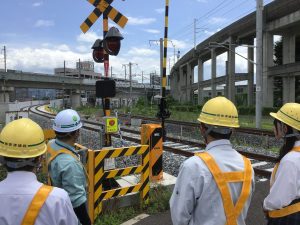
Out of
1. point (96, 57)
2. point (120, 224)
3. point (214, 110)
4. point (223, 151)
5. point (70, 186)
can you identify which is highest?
point (96, 57)

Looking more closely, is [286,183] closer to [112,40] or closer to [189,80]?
[112,40]

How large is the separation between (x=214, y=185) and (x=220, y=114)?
55cm

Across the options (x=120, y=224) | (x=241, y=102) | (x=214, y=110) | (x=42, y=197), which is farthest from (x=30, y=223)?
(x=241, y=102)

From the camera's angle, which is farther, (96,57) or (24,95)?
(24,95)

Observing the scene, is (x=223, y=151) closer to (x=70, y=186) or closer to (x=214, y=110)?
(x=214, y=110)

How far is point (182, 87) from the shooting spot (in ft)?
321

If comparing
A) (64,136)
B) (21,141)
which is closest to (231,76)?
(64,136)

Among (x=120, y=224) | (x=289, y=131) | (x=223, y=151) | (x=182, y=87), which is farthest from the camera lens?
(x=182, y=87)

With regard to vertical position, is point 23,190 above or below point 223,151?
below

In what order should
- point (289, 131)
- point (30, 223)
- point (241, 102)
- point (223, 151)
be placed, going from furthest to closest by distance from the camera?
point (241, 102), point (289, 131), point (223, 151), point (30, 223)

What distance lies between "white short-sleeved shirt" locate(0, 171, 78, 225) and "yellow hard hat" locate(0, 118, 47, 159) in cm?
13

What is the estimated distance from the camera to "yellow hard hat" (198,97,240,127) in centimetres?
265

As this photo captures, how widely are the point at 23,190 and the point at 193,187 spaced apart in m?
1.10

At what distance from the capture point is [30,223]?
206 centimetres
